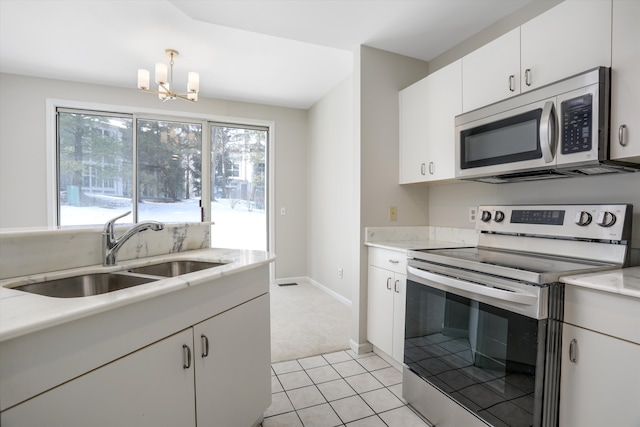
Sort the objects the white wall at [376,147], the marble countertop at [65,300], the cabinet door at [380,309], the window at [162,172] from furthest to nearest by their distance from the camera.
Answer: the window at [162,172] → the white wall at [376,147] → the cabinet door at [380,309] → the marble countertop at [65,300]

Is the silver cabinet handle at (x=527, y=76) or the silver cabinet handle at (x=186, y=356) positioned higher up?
the silver cabinet handle at (x=527, y=76)

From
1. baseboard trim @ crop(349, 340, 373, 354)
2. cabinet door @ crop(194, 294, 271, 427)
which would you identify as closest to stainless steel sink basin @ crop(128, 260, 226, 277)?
cabinet door @ crop(194, 294, 271, 427)

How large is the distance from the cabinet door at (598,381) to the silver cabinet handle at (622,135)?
0.81m

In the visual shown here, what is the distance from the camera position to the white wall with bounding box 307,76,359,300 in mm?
3711

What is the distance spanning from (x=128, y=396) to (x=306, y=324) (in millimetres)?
2287

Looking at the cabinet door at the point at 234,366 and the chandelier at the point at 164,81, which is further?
the chandelier at the point at 164,81

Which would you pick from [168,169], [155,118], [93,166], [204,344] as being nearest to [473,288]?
[204,344]

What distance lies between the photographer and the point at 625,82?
4.27 ft

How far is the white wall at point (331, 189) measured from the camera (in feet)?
12.2

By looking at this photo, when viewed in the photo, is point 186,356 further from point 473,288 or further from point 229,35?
point 229,35

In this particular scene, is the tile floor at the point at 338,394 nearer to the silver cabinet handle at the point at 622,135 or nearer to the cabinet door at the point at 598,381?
the cabinet door at the point at 598,381

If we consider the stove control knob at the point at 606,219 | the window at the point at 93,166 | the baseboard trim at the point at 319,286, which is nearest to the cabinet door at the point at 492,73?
the stove control knob at the point at 606,219

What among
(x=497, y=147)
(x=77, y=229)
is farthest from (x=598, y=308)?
(x=77, y=229)

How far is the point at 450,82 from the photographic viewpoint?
85.6 inches
